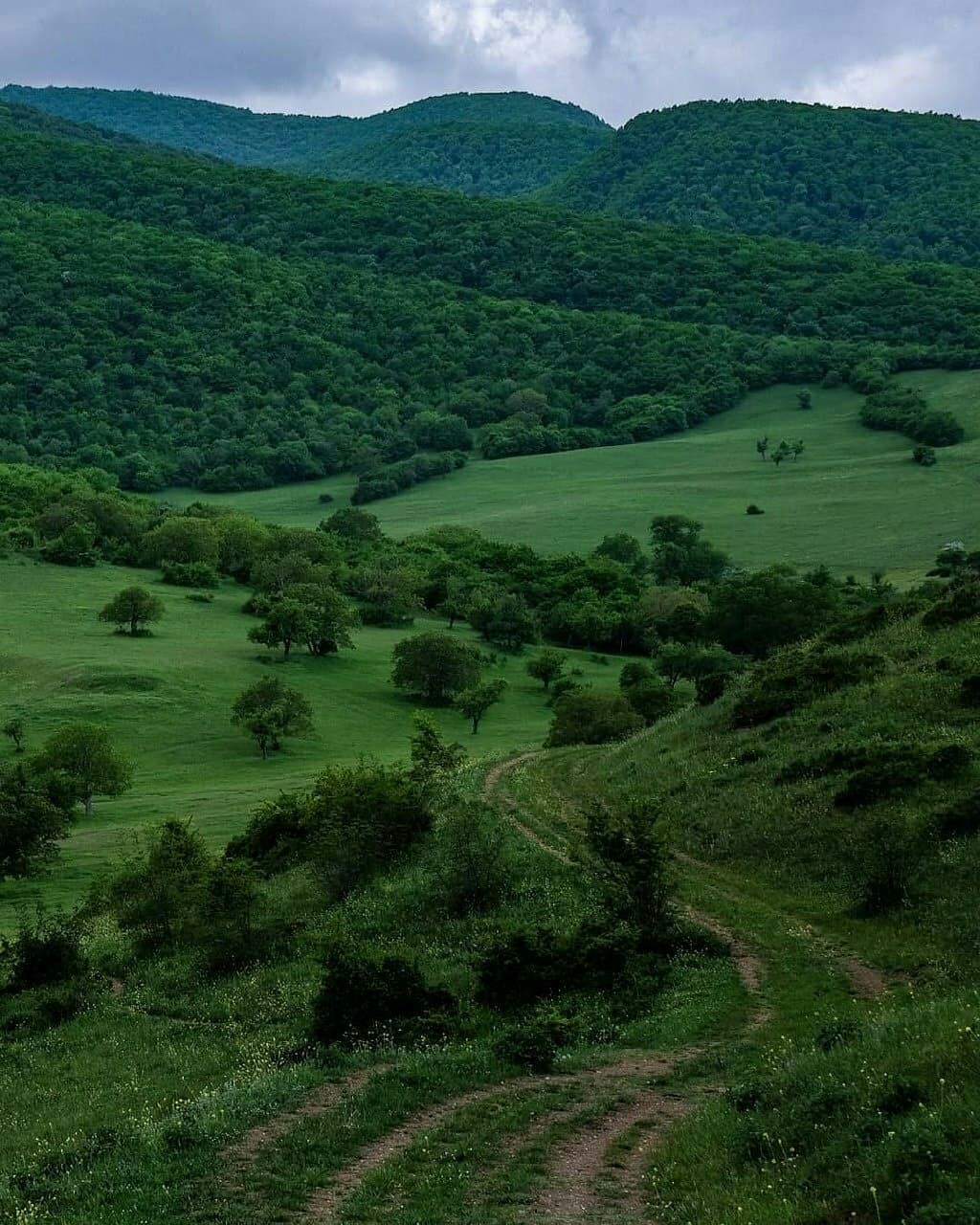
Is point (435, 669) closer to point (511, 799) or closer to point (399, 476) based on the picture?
point (511, 799)

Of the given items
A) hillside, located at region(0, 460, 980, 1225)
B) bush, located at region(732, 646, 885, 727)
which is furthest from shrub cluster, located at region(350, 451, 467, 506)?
bush, located at region(732, 646, 885, 727)

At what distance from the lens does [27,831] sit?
49.9 m

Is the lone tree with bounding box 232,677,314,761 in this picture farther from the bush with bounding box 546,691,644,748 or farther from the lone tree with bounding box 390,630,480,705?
the bush with bounding box 546,691,644,748

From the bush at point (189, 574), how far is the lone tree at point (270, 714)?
134ft

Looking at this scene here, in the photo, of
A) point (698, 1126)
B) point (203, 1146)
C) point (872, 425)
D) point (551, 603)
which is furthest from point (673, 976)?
point (872, 425)

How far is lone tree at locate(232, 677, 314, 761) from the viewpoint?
72188 mm

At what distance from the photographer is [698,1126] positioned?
14906 mm

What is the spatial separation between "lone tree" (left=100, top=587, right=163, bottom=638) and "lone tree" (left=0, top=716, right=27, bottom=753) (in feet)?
69.8

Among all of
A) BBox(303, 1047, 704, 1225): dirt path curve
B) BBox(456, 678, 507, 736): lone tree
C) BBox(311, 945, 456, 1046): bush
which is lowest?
BBox(456, 678, 507, 736): lone tree

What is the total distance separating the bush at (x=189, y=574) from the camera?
114812 millimetres

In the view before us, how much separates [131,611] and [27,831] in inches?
1782

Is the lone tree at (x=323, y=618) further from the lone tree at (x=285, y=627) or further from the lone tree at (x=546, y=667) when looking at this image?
the lone tree at (x=546, y=667)

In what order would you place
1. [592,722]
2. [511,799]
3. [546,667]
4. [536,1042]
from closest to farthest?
[536,1042] < [511,799] < [592,722] < [546,667]

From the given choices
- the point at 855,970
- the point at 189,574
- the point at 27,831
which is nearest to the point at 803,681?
the point at 855,970
